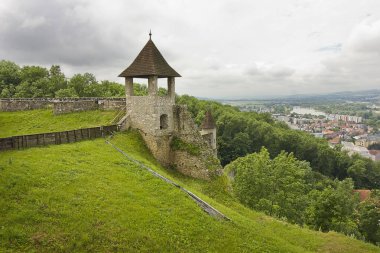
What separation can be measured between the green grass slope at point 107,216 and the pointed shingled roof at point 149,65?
25.4 ft

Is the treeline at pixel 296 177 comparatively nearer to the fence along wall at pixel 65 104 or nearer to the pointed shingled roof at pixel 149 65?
the pointed shingled roof at pixel 149 65

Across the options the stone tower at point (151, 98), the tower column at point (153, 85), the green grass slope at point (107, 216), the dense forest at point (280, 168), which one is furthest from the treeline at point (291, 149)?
the green grass slope at point (107, 216)

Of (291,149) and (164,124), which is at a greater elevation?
(164,124)

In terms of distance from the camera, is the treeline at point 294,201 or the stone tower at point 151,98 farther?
the treeline at point 294,201

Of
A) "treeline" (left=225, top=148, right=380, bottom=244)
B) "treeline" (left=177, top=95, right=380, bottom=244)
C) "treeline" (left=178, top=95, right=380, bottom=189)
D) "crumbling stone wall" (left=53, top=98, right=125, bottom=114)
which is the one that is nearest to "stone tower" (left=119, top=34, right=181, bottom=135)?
"crumbling stone wall" (left=53, top=98, right=125, bottom=114)

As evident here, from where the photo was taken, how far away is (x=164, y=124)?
2386 cm

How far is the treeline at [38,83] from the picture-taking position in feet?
162

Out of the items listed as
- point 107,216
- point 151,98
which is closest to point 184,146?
point 151,98

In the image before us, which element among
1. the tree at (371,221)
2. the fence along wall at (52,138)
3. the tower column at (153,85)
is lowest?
the tree at (371,221)

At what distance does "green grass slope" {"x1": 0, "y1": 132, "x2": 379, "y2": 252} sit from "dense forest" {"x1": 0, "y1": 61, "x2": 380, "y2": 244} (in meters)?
12.7

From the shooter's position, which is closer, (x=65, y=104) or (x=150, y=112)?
(x=150, y=112)

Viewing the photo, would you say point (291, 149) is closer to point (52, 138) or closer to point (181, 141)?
point (181, 141)

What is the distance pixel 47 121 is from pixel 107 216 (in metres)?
19.3

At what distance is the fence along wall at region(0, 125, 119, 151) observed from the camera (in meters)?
16.9
